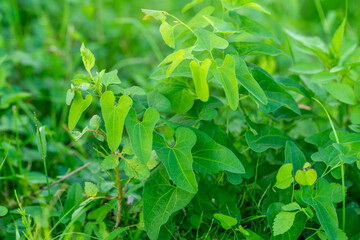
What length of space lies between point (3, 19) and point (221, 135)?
2.13 meters

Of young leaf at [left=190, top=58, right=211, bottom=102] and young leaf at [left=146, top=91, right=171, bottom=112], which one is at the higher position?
young leaf at [left=190, top=58, right=211, bottom=102]

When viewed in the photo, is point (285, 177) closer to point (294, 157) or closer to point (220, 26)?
point (294, 157)

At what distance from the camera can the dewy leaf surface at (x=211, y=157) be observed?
4.00 ft

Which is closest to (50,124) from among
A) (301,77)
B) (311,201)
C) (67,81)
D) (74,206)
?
(67,81)

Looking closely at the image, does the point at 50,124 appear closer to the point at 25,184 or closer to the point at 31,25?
the point at 25,184

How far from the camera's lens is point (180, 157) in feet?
3.90

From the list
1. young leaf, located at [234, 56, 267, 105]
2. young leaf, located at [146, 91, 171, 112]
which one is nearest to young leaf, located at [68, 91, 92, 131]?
young leaf, located at [146, 91, 171, 112]

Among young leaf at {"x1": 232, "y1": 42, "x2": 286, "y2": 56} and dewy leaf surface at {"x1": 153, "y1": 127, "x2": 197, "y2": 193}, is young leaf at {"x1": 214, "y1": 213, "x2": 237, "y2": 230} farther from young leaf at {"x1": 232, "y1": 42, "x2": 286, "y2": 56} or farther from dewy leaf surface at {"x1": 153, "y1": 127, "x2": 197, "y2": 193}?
young leaf at {"x1": 232, "y1": 42, "x2": 286, "y2": 56}

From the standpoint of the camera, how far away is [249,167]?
1.39 metres

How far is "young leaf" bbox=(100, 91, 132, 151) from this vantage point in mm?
1129

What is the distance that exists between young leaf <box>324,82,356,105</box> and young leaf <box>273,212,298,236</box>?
524mm

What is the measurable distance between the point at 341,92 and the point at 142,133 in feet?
2.59

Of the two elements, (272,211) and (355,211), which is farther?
(355,211)

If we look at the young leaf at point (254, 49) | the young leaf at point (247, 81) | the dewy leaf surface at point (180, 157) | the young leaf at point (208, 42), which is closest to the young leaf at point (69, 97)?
the dewy leaf surface at point (180, 157)
